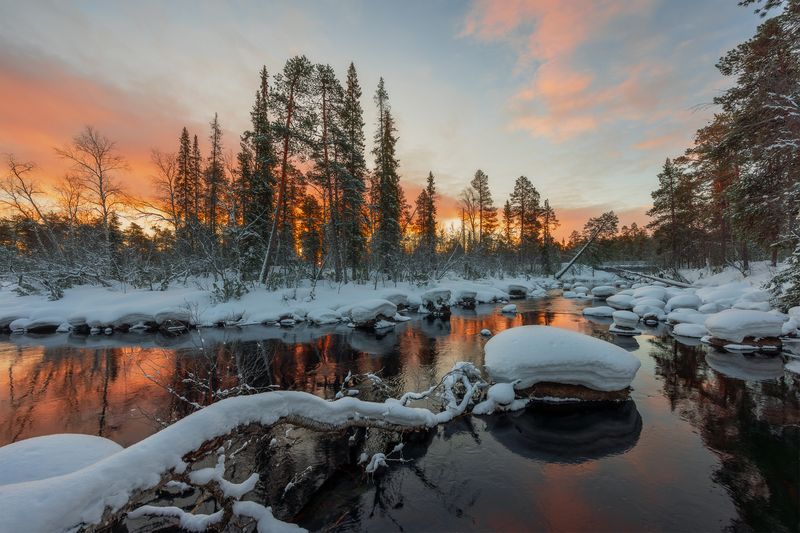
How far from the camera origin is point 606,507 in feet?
15.4

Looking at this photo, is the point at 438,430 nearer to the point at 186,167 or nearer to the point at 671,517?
the point at 671,517

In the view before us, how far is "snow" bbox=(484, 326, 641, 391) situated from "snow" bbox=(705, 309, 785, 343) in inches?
298

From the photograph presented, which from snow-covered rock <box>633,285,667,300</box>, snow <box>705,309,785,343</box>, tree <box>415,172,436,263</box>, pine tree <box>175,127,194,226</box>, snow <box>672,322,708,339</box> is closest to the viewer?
snow <box>705,309,785,343</box>

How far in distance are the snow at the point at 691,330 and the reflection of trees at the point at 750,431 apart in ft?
13.4

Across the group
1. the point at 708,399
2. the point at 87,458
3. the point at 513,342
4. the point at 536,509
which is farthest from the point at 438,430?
the point at 708,399

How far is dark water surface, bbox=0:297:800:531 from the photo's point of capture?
180 inches

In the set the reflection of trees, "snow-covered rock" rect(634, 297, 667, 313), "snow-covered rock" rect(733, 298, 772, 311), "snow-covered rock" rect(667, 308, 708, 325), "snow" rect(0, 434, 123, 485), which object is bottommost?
the reflection of trees

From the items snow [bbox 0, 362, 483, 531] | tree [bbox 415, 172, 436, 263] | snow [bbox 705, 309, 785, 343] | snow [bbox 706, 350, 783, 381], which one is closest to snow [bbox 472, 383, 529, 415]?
snow [bbox 0, 362, 483, 531]

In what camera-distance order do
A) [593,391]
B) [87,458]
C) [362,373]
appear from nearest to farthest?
[87,458]
[593,391]
[362,373]

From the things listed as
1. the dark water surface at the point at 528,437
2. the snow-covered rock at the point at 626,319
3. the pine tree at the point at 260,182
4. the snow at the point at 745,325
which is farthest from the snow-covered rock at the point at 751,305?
the pine tree at the point at 260,182

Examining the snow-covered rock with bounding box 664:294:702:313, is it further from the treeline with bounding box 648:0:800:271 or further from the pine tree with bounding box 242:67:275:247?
the pine tree with bounding box 242:67:275:247

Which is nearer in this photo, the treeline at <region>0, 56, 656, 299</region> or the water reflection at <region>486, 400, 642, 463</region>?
the water reflection at <region>486, 400, 642, 463</region>

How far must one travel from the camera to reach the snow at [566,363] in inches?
303

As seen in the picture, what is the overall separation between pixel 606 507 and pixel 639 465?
1573 mm
